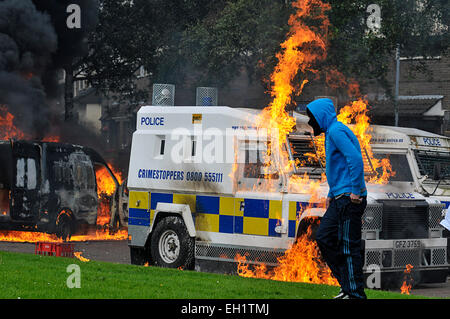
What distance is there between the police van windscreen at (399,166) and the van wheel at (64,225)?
738cm

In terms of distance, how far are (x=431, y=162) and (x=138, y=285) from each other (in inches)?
263

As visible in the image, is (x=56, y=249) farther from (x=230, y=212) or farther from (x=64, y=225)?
(x=64, y=225)

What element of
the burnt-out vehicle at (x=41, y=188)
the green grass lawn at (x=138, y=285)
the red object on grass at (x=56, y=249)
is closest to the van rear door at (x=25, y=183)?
the burnt-out vehicle at (x=41, y=188)

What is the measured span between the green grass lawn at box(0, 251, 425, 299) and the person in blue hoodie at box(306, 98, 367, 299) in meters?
0.64

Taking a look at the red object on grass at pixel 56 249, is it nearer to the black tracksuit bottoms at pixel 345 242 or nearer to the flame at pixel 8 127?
the black tracksuit bottoms at pixel 345 242

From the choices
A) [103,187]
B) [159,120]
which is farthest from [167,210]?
[103,187]

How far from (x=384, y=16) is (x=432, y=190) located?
7014 millimetres

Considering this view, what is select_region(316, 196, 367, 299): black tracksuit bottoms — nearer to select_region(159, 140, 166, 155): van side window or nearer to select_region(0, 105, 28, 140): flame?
select_region(159, 140, 166, 155): van side window

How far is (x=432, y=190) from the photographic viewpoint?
548 inches

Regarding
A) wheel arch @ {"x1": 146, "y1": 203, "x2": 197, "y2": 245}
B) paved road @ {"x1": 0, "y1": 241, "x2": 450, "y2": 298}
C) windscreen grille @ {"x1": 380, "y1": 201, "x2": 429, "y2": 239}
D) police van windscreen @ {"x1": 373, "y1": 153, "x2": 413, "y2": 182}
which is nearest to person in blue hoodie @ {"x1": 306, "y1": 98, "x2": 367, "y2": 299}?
windscreen grille @ {"x1": 380, "y1": 201, "x2": 429, "y2": 239}

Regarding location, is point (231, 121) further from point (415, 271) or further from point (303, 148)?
point (415, 271)

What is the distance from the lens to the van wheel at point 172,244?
12.9 m

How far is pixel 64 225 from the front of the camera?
18953mm

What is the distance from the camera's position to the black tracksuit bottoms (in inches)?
328
